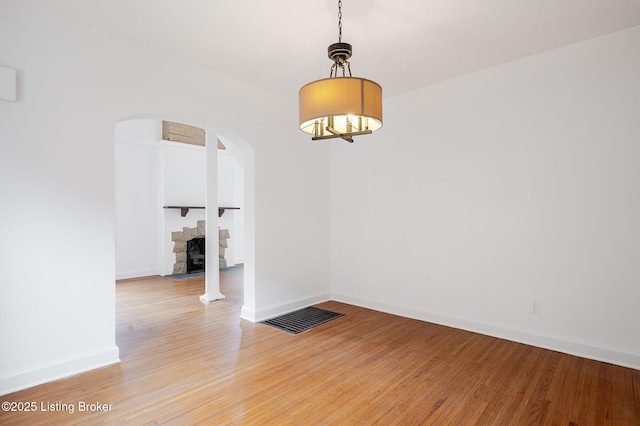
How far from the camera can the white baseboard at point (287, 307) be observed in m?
4.11

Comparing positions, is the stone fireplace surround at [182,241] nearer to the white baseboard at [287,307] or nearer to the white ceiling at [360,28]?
the white baseboard at [287,307]

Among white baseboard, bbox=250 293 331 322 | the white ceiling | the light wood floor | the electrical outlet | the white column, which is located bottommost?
the light wood floor

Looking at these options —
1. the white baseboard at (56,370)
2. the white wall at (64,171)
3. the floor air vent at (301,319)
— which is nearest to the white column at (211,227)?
the floor air vent at (301,319)

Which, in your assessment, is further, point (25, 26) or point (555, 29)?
point (555, 29)

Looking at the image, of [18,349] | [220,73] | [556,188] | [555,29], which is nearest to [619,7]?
[555,29]

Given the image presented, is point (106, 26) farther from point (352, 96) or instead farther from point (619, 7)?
point (619, 7)

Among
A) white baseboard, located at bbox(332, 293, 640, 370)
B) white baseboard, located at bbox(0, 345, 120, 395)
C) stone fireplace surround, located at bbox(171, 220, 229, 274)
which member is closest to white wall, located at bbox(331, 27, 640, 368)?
white baseboard, located at bbox(332, 293, 640, 370)

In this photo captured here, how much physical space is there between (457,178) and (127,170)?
6.09m

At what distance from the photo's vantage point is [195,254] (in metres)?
7.15

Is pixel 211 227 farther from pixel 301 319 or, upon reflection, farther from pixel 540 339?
pixel 540 339

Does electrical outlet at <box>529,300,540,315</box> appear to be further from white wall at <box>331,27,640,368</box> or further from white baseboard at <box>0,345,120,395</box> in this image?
white baseboard at <box>0,345,120,395</box>

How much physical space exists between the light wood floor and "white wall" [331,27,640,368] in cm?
39

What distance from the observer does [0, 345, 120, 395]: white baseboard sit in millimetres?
2416

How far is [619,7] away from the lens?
8.50 feet
